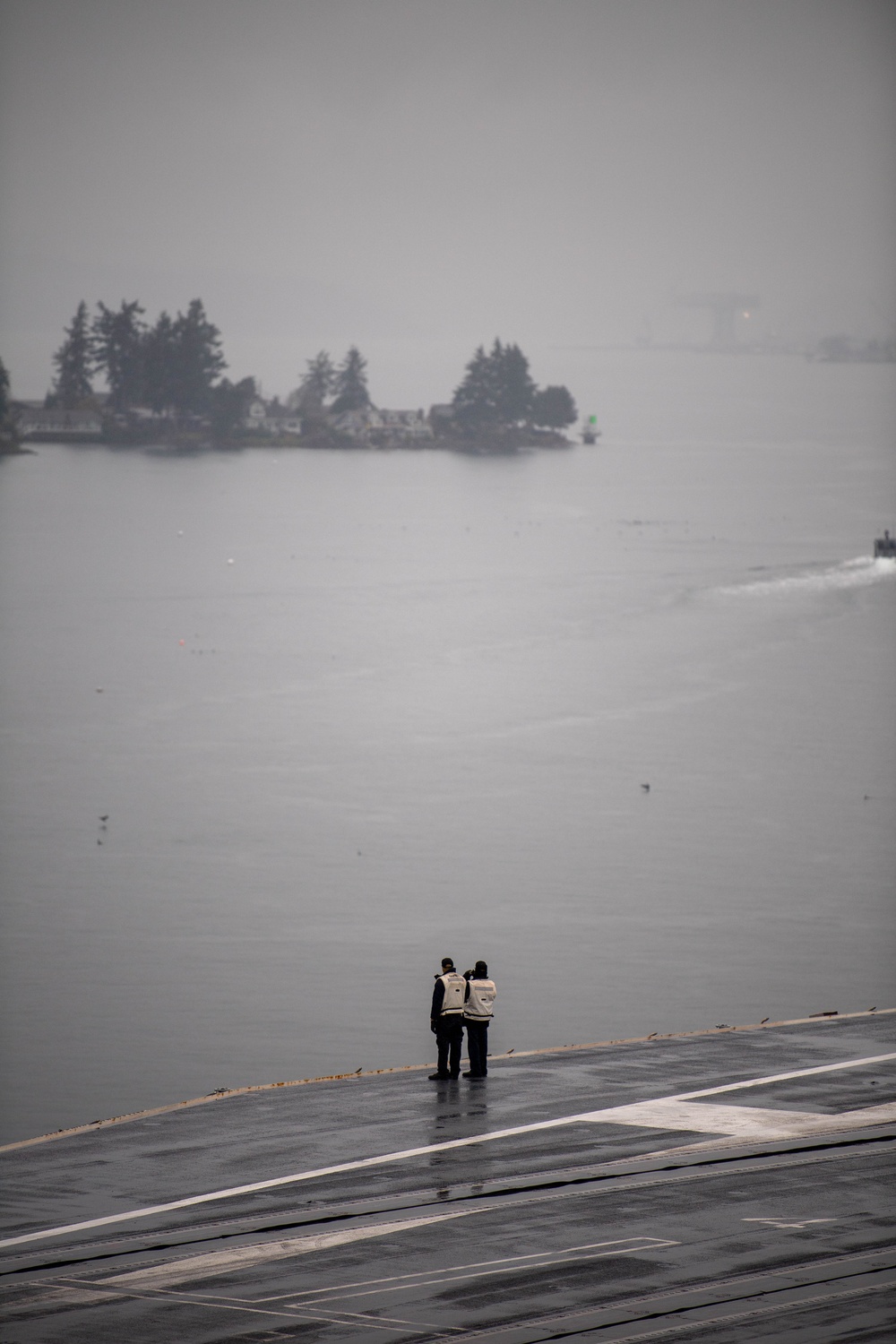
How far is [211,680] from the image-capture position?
114062mm

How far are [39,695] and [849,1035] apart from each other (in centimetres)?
9058

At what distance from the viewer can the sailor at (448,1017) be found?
21188mm

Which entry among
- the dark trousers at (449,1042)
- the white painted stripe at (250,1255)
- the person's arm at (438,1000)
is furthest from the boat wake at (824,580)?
the white painted stripe at (250,1255)

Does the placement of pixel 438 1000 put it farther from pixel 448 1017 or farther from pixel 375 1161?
pixel 375 1161

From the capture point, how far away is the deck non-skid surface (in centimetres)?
1388

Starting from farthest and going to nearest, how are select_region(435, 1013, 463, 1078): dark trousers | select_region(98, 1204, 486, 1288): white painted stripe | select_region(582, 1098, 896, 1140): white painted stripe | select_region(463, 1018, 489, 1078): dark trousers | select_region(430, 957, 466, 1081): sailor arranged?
select_region(463, 1018, 489, 1078): dark trousers, select_region(435, 1013, 463, 1078): dark trousers, select_region(430, 957, 466, 1081): sailor, select_region(582, 1098, 896, 1140): white painted stripe, select_region(98, 1204, 486, 1288): white painted stripe

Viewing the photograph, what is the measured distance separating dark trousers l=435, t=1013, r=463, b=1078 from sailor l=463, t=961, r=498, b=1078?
139 mm

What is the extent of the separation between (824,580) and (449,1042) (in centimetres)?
13838

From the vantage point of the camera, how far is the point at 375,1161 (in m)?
18.2

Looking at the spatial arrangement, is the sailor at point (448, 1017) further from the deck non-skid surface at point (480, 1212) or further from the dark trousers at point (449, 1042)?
the deck non-skid surface at point (480, 1212)

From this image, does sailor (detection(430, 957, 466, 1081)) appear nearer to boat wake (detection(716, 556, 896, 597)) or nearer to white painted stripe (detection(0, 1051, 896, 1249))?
white painted stripe (detection(0, 1051, 896, 1249))

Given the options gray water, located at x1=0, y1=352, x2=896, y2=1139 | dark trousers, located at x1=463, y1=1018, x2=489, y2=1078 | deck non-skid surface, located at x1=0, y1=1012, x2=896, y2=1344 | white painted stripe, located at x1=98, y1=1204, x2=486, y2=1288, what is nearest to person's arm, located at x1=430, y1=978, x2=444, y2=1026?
dark trousers, located at x1=463, y1=1018, x2=489, y2=1078

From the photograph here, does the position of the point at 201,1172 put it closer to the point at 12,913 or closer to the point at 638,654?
the point at 12,913

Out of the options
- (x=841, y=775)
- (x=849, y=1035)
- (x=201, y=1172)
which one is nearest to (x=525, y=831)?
(x=841, y=775)
